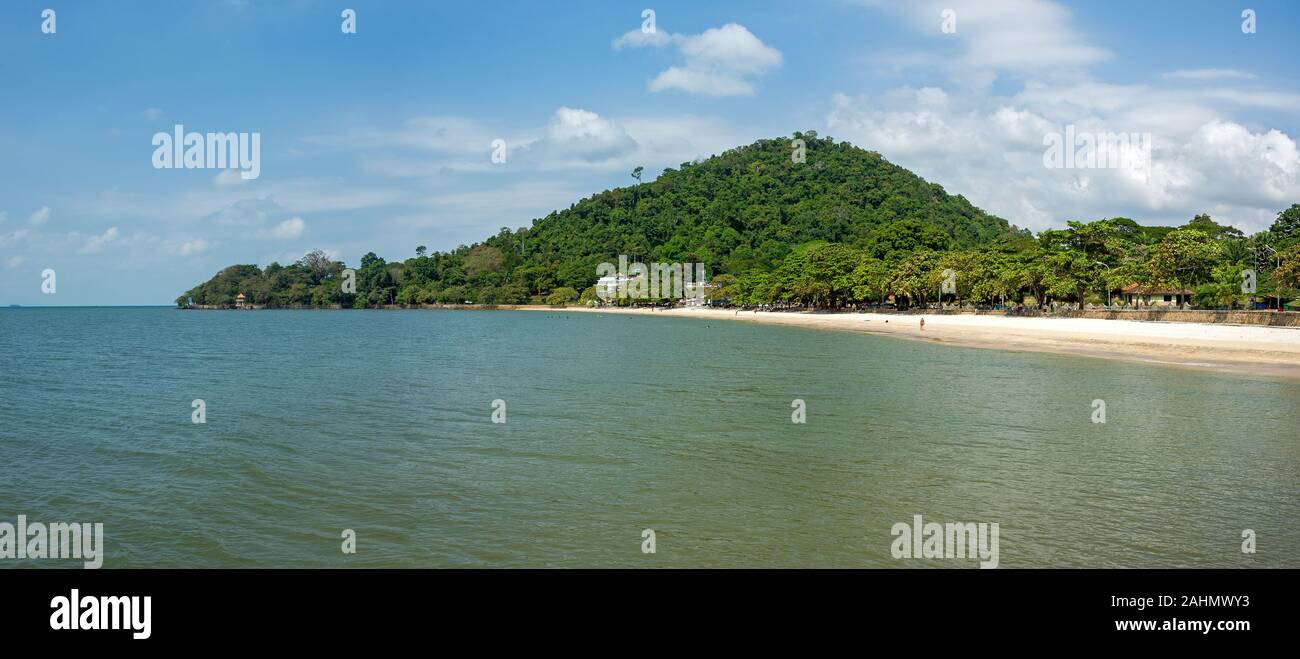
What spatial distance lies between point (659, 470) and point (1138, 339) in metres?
44.2

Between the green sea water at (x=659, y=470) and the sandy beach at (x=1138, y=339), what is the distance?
870 centimetres

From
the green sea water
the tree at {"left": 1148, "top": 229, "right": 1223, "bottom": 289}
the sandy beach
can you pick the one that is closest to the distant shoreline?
the sandy beach

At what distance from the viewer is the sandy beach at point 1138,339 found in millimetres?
36219

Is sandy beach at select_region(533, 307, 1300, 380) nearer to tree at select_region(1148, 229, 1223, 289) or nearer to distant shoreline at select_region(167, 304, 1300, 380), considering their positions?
distant shoreline at select_region(167, 304, 1300, 380)

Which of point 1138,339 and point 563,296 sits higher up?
point 563,296

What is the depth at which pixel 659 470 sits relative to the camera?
14.6 metres
